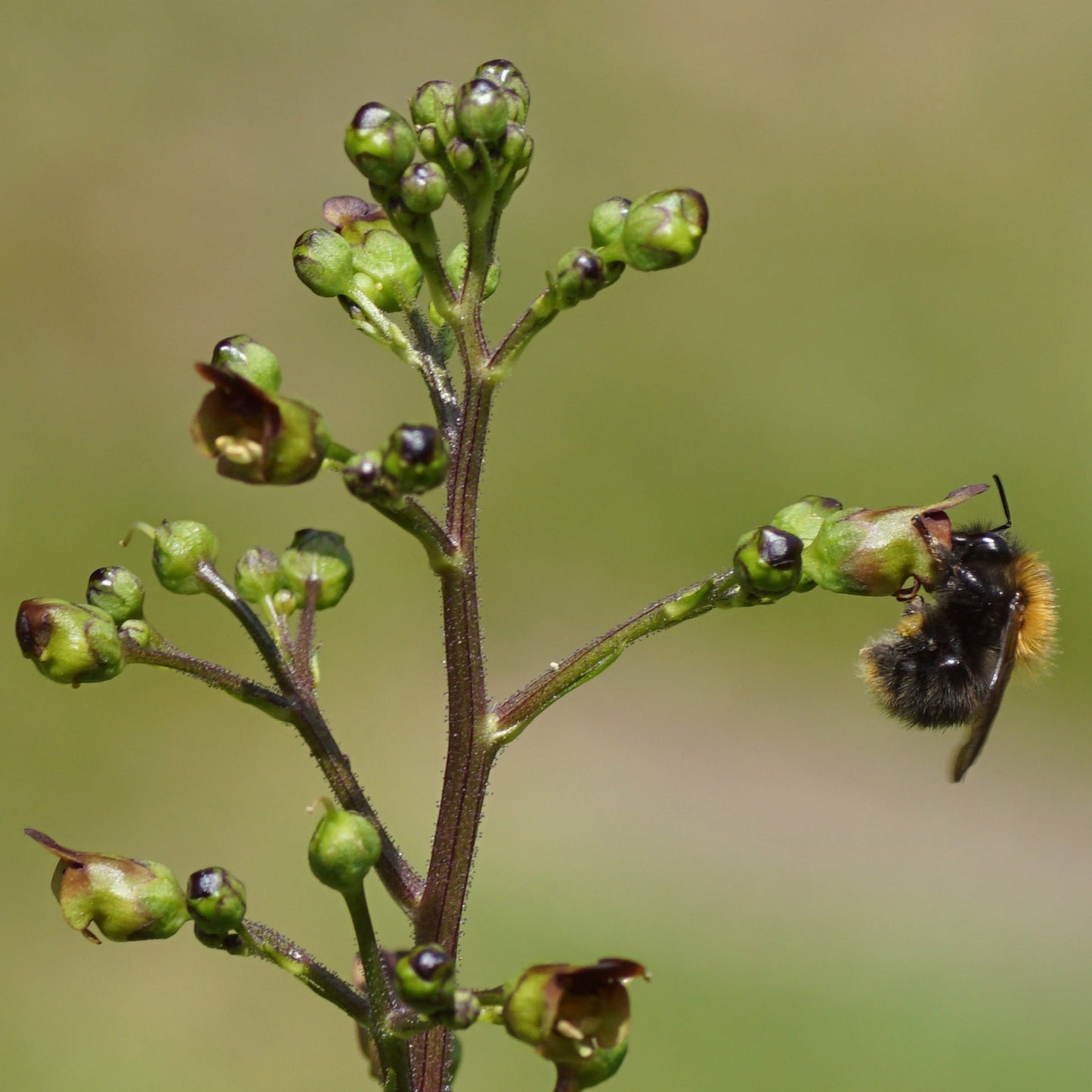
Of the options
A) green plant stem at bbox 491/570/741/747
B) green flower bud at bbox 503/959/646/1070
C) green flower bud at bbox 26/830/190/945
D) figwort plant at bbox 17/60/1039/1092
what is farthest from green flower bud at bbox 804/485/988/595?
green flower bud at bbox 26/830/190/945

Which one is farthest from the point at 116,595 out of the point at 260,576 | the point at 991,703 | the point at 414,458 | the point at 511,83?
the point at 991,703

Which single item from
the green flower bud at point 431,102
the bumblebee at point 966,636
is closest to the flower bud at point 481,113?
the green flower bud at point 431,102

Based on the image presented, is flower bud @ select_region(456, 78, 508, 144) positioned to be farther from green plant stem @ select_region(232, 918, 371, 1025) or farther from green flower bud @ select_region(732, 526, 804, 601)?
green plant stem @ select_region(232, 918, 371, 1025)

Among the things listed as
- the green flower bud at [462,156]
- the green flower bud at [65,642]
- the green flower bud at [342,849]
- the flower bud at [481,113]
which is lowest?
the green flower bud at [342,849]

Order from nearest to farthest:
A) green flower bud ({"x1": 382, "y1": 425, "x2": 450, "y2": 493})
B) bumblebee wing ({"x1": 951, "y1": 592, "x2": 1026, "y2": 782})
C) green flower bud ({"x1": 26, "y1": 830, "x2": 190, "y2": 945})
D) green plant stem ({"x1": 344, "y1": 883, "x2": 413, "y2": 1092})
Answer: green flower bud ({"x1": 382, "y1": 425, "x2": 450, "y2": 493})
green plant stem ({"x1": 344, "y1": 883, "x2": 413, "y2": 1092})
green flower bud ({"x1": 26, "y1": 830, "x2": 190, "y2": 945})
bumblebee wing ({"x1": 951, "y1": 592, "x2": 1026, "y2": 782})

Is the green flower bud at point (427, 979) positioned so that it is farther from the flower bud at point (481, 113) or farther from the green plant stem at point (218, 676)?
the flower bud at point (481, 113)

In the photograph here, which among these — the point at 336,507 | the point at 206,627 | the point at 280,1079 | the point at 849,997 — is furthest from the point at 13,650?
the point at 849,997

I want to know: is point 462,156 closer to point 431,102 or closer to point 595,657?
point 431,102
